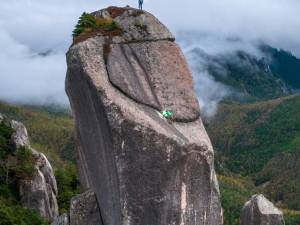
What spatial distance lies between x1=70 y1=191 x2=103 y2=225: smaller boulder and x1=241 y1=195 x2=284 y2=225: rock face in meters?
16.7

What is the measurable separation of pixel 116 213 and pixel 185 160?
8.28 feet

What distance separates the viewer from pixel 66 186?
70.8 m

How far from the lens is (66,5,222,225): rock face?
773 inches

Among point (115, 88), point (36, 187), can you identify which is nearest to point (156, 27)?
point (115, 88)

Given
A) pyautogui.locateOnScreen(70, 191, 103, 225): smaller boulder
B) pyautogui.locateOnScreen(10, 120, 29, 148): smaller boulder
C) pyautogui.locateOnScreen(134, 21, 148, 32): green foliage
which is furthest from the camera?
pyautogui.locateOnScreen(10, 120, 29, 148): smaller boulder

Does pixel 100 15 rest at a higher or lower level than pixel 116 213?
higher

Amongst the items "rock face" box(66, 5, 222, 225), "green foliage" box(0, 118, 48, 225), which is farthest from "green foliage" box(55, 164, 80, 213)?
"rock face" box(66, 5, 222, 225)

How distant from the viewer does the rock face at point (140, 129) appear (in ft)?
64.4

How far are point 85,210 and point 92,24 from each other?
568 centimetres

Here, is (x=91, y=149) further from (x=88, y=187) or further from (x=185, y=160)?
(x=185, y=160)

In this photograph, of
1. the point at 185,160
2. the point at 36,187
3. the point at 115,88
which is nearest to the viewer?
the point at 185,160

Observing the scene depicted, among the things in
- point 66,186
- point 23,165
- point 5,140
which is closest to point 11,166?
point 23,165

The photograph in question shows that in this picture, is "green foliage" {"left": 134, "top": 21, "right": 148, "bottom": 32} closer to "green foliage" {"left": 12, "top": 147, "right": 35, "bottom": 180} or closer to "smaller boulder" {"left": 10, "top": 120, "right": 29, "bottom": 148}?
"green foliage" {"left": 12, "top": 147, "right": 35, "bottom": 180}

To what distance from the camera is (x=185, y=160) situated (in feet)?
64.1
